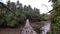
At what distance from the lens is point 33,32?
973cm

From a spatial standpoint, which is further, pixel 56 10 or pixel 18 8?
pixel 18 8

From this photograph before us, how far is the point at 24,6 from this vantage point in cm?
1087

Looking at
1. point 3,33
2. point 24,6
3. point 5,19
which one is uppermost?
point 24,6

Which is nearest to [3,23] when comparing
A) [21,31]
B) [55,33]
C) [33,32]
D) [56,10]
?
[21,31]

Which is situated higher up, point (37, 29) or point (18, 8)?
point (18, 8)

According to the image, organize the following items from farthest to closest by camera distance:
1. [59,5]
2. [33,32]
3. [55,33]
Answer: [33,32], [55,33], [59,5]

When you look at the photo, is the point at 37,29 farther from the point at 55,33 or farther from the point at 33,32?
the point at 55,33

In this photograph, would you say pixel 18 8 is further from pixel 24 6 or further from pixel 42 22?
pixel 42 22

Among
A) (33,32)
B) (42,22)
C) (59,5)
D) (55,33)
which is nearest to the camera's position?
(59,5)

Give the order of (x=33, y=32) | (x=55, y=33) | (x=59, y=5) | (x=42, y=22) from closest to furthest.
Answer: (x=59, y=5), (x=55, y=33), (x=33, y=32), (x=42, y=22)

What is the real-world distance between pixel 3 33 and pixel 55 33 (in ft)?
20.3

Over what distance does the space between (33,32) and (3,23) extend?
187 cm

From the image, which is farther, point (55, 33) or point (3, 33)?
point (3, 33)

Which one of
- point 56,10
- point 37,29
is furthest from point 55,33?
point 37,29
